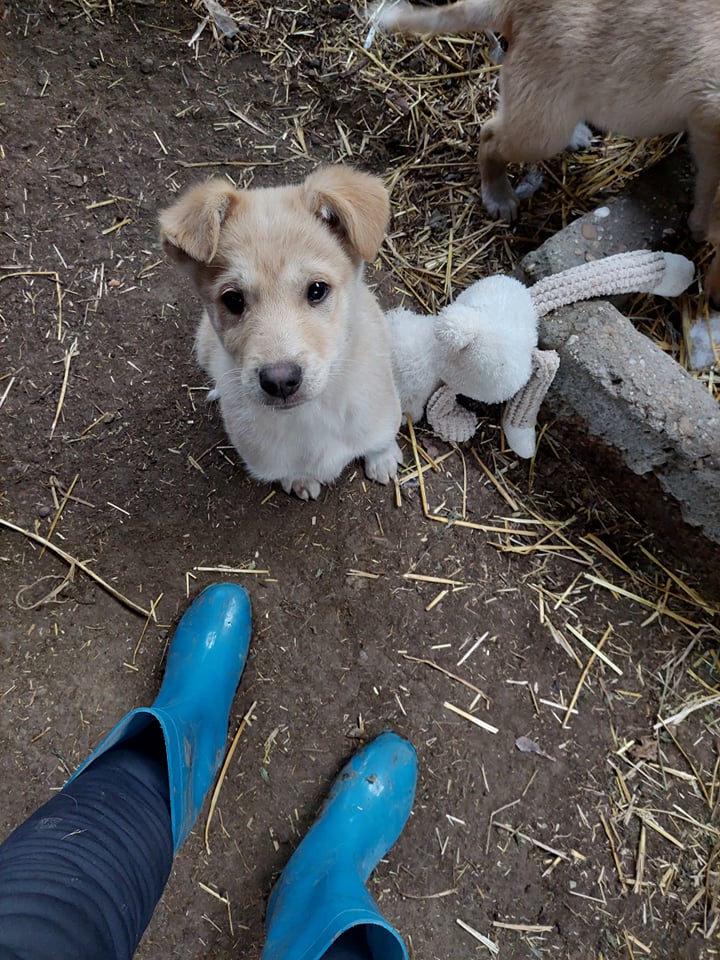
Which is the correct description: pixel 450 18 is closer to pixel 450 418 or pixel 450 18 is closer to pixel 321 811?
pixel 450 418

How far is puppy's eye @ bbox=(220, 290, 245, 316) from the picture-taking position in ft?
6.63

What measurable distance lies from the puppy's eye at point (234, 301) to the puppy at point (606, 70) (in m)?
1.80

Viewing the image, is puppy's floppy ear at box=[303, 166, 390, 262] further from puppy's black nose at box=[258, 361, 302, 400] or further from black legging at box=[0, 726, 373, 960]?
black legging at box=[0, 726, 373, 960]

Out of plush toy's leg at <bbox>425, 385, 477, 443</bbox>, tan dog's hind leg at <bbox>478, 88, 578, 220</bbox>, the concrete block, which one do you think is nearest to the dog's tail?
tan dog's hind leg at <bbox>478, 88, 578, 220</bbox>

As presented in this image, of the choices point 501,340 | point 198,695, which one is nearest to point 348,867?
point 198,695

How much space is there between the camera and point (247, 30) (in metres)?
3.64

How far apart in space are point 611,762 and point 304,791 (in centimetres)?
135

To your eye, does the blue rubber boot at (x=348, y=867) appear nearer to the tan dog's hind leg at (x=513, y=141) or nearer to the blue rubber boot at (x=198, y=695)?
the blue rubber boot at (x=198, y=695)

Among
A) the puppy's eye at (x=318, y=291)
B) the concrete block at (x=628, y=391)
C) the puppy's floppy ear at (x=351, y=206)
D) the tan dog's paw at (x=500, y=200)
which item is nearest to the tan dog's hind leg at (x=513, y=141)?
the tan dog's paw at (x=500, y=200)

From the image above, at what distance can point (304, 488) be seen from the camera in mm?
3021

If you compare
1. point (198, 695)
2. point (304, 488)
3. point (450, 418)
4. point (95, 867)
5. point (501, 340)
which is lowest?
point (198, 695)

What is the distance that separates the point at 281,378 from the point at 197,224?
533 mm

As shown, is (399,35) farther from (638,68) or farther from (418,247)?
(638,68)

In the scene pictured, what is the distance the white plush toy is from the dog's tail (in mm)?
1197
